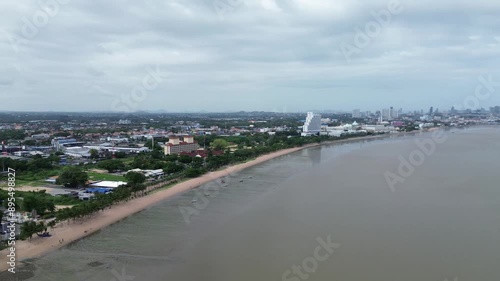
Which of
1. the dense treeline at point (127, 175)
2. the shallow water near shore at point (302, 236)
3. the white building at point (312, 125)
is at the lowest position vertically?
the shallow water near shore at point (302, 236)

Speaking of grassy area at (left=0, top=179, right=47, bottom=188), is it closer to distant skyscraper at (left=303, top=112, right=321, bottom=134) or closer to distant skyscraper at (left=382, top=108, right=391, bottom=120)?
distant skyscraper at (left=303, top=112, right=321, bottom=134)

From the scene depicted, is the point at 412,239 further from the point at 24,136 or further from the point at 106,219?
the point at 24,136

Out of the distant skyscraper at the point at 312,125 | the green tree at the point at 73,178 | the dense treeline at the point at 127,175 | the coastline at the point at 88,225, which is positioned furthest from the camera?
the distant skyscraper at the point at 312,125

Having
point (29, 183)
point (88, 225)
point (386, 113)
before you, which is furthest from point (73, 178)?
point (386, 113)

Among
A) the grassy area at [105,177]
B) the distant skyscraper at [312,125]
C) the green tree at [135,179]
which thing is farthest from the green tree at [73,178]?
the distant skyscraper at [312,125]

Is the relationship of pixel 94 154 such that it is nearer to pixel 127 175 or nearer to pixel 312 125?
pixel 127 175

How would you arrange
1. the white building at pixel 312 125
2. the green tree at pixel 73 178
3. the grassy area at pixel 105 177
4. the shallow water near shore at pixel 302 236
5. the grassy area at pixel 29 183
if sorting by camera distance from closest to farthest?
the shallow water near shore at pixel 302 236, the green tree at pixel 73 178, the grassy area at pixel 29 183, the grassy area at pixel 105 177, the white building at pixel 312 125

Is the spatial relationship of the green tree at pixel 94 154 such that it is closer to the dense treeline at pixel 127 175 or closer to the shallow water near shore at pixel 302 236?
the dense treeline at pixel 127 175

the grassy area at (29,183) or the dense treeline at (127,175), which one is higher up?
the dense treeline at (127,175)

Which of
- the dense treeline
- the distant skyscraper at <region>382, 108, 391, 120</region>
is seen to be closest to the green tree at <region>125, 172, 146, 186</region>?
the dense treeline
